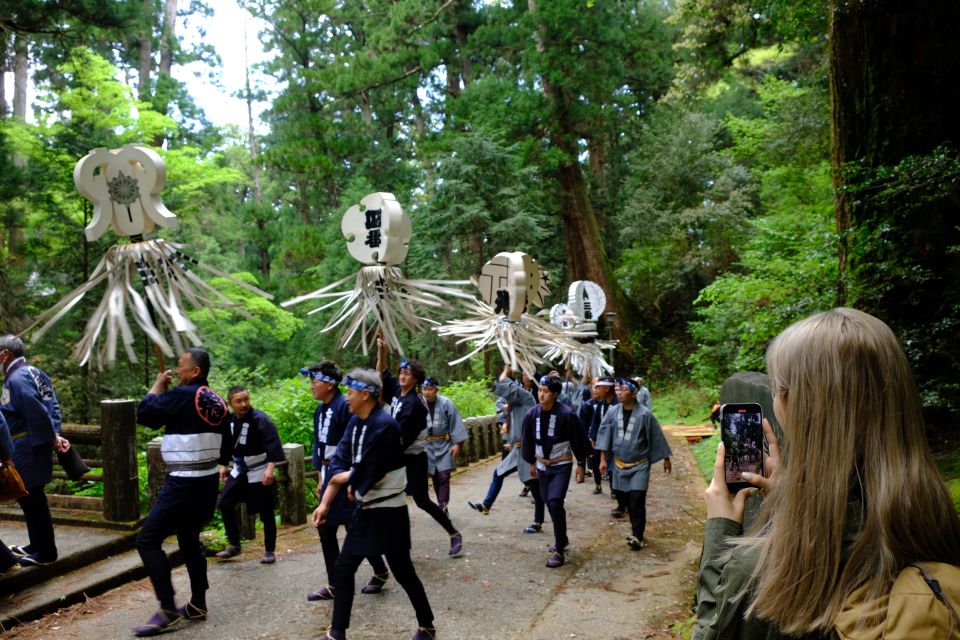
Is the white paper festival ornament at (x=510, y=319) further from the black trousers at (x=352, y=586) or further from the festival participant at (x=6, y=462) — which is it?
the festival participant at (x=6, y=462)

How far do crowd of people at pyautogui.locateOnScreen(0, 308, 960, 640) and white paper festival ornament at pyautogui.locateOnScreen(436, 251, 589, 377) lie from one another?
67cm

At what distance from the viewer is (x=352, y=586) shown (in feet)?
15.0

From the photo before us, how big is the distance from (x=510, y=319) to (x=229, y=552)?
12.1 ft

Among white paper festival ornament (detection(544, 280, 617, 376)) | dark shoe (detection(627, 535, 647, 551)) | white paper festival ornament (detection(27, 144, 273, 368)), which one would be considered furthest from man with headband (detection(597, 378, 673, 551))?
white paper festival ornament (detection(27, 144, 273, 368))

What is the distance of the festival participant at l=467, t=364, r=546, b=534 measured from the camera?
8.18 meters

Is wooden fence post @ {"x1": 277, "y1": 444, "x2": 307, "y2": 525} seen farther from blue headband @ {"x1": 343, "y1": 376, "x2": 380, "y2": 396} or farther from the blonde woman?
the blonde woman

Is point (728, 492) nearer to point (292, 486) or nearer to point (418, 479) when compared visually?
point (418, 479)

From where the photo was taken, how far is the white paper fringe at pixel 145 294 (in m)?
4.70

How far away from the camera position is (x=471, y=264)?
816 inches

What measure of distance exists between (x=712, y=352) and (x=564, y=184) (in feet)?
27.1

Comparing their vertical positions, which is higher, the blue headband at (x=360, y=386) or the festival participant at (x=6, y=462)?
the blue headband at (x=360, y=386)

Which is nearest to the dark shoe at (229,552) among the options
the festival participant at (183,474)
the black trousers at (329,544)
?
the festival participant at (183,474)

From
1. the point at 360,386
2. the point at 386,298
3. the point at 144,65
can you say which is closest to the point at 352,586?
the point at 360,386

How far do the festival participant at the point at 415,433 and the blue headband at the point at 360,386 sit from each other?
148 centimetres
